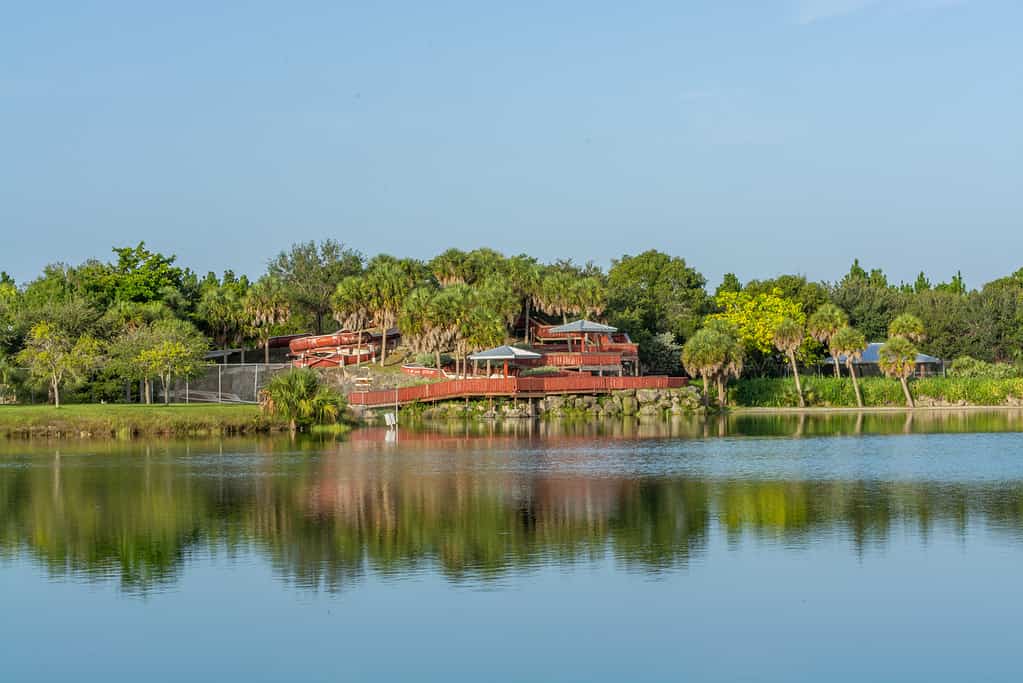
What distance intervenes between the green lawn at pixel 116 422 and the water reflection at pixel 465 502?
12.5 feet

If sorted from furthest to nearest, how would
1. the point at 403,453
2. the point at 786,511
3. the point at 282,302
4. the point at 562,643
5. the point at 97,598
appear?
the point at 282,302 → the point at 403,453 → the point at 786,511 → the point at 97,598 → the point at 562,643

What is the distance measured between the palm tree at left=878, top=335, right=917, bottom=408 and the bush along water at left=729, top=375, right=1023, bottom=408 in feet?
6.41

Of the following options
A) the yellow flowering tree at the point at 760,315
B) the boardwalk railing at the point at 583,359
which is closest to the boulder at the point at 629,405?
the boardwalk railing at the point at 583,359

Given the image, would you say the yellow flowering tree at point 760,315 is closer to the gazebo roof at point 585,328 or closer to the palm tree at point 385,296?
the gazebo roof at point 585,328

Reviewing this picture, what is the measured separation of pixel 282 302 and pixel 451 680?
75268mm

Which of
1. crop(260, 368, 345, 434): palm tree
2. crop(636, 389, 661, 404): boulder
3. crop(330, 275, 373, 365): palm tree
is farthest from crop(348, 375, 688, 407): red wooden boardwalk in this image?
crop(260, 368, 345, 434): palm tree

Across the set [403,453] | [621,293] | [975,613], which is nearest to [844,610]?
[975,613]

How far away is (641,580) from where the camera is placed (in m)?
24.2

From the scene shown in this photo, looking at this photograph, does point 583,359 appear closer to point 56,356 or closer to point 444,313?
point 444,313

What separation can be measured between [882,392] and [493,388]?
94.1ft

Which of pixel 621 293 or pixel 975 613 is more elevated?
pixel 621 293

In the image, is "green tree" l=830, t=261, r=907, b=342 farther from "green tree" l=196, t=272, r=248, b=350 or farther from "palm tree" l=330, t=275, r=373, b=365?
"green tree" l=196, t=272, r=248, b=350

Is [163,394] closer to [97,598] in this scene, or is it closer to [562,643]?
[97,598]

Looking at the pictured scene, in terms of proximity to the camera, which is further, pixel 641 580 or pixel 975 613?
pixel 641 580
